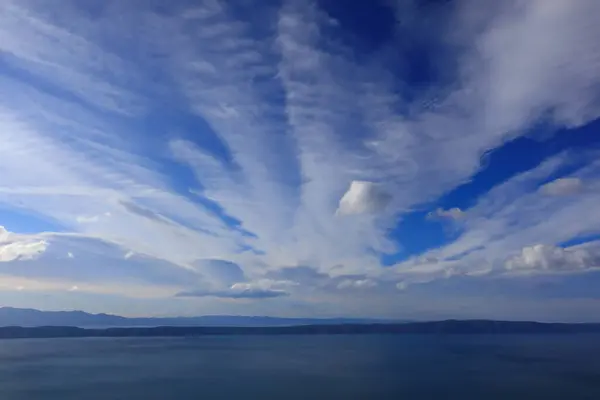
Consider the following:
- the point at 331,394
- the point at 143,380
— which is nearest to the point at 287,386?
the point at 331,394

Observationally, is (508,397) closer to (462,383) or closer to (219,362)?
(462,383)

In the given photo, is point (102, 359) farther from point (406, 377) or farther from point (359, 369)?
point (406, 377)

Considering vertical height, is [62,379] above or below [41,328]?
below

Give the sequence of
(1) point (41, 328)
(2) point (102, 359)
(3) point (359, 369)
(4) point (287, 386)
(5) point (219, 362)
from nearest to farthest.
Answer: (4) point (287, 386), (3) point (359, 369), (5) point (219, 362), (2) point (102, 359), (1) point (41, 328)

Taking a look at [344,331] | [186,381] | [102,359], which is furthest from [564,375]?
[344,331]

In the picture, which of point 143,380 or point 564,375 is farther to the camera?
point 564,375

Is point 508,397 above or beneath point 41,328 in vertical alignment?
beneath

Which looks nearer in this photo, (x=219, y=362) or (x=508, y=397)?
(x=508, y=397)

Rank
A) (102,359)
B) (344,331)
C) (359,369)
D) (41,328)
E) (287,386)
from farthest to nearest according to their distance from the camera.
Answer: (344,331) < (41,328) < (102,359) < (359,369) < (287,386)

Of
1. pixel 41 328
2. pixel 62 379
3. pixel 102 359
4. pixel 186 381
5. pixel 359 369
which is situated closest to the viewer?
pixel 186 381
